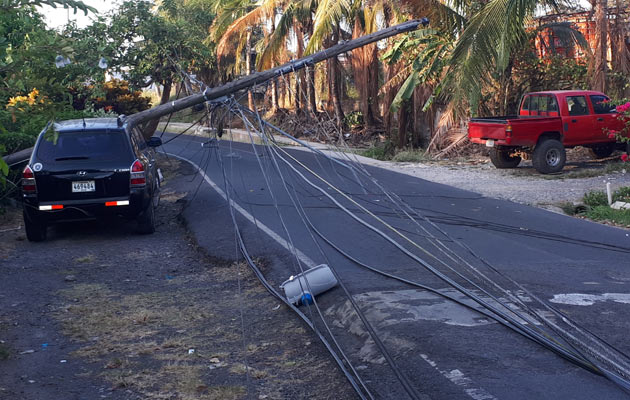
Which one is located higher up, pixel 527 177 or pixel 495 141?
pixel 495 141

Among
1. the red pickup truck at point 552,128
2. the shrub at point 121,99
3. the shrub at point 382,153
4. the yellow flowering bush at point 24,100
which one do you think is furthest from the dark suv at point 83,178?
the shrub at point 382,153

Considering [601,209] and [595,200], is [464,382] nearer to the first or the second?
[601,209]

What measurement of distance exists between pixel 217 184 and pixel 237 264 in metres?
8.05

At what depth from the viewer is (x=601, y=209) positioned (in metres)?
12.8

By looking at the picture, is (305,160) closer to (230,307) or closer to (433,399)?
(230,307)

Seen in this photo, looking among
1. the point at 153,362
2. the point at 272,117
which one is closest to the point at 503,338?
the point at 153,362

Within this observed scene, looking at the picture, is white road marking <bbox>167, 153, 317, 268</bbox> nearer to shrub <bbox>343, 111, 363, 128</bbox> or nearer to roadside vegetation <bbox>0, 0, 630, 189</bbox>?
roadside vegetation <bbox>0, 0, 630, 189</bbox>

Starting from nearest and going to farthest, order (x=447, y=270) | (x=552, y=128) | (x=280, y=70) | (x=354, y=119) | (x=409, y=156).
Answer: (x=447, y=270) < (x=280, y=70) < (x=552, y=128) < (x=409, y=156) < (x=354, y=119)

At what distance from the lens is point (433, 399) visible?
482 cm

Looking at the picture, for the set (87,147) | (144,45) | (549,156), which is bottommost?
(549,156)

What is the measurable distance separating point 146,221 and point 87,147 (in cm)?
143

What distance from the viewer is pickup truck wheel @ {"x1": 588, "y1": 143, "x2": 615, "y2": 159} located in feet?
65.7

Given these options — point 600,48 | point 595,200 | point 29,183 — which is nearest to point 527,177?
point 600,48

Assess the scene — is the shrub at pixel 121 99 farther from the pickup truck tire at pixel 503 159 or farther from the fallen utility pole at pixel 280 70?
the fallen utility pole at pixel 280 70
